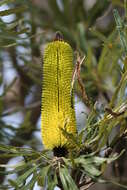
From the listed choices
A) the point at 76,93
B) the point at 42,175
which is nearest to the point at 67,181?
the point at 42,175

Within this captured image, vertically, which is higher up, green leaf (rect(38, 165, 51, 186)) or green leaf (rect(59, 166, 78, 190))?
green leaf (rect(38, 165, 51, 186))

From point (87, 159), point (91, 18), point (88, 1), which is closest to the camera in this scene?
point (87, 159)

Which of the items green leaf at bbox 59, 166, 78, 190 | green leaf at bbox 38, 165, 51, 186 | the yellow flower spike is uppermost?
the yellow flower spike

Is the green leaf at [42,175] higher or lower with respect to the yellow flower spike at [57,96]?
lower

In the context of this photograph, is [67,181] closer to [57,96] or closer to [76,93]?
[57,96]

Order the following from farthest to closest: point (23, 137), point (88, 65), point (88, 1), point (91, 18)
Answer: point (88, 1) → point (91, 18) → point (23, 137) → point (88, 65)

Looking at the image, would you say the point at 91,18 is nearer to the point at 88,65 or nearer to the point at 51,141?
the point at 88,65

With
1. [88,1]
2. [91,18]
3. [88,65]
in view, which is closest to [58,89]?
[88,65]
